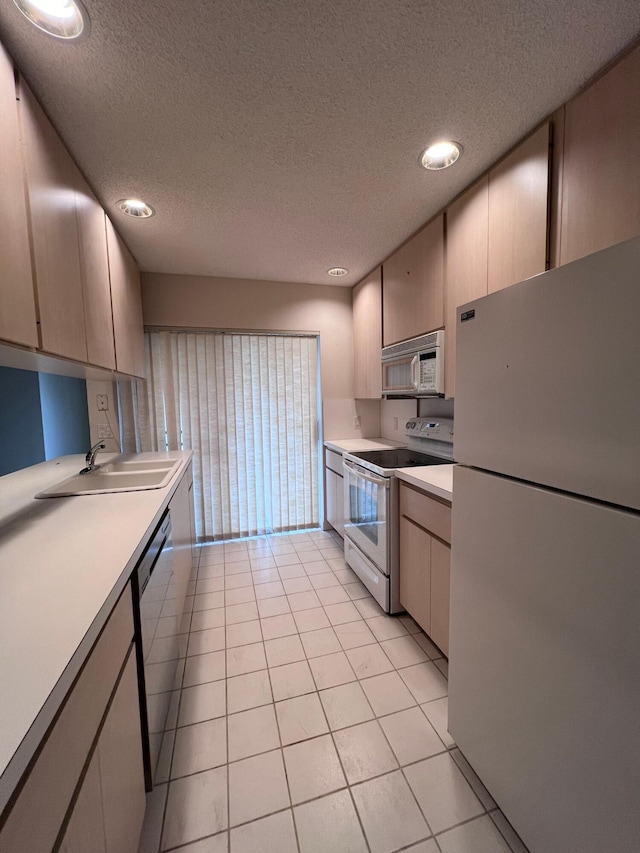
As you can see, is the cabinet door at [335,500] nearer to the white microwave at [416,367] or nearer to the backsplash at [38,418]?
the white microwave at [416,367]

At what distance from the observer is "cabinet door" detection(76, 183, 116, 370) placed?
146 centimetres

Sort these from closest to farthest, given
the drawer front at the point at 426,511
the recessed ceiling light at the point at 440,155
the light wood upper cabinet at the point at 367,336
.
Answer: the recessed ceiling light at the point at 440,155, the drawer front at the point at 426,511, the light wood upper cabinet at the point at 367,336

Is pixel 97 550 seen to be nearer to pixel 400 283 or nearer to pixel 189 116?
pixel 189 116

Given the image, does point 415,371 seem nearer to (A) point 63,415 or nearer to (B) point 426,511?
(B) point 426,511

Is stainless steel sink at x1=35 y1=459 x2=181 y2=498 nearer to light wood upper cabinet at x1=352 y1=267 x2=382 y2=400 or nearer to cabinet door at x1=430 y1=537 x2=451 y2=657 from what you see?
cabinet door at x1=430 y1=537 x2=451 y2=657

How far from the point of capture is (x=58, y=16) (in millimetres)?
923

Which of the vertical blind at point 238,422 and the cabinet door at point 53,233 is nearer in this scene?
the cabinet door at point 53,233

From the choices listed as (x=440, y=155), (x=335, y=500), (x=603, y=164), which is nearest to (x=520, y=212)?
(x=603, y=164)

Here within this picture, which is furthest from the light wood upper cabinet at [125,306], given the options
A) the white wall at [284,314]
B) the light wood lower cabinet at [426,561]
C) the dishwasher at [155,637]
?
the light wood lower cabinet at [426,561]

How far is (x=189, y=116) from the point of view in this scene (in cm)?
126

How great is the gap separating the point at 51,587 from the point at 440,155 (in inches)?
82.3

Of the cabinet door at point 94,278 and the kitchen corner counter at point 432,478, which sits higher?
the cabinet door at point 94,278

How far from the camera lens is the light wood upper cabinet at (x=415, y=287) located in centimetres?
194

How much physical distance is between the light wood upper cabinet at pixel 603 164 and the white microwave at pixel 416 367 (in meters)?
0.74
